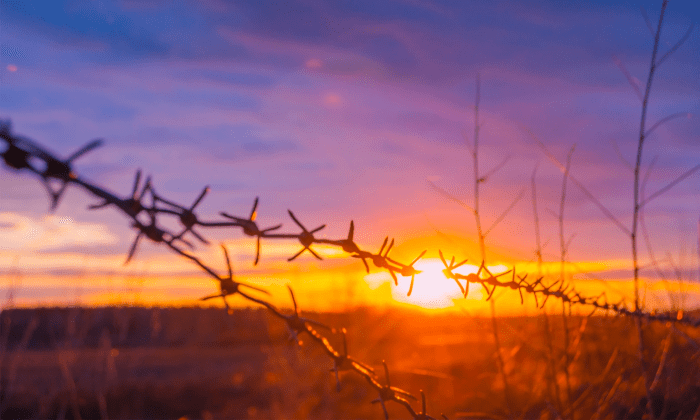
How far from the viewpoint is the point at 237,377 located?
11.5 m

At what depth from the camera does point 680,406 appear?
13.6ft

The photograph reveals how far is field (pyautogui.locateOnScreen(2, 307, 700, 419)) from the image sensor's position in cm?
395

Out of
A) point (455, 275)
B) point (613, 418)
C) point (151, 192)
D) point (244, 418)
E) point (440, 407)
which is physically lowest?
point (244, 418)

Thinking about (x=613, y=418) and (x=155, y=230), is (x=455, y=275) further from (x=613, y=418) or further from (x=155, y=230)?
(x=613, y=418)

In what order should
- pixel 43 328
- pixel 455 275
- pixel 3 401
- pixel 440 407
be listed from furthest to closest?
pixel 43 328
pixel 3 401
pixel 440 407
pixel 455 275

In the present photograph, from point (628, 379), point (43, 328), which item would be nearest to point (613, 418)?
point (628, 379)

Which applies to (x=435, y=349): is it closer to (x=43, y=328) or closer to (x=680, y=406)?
(x=680, y=406)

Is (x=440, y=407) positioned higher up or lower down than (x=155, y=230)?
lower down

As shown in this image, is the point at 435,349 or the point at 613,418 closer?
the point at 613,418

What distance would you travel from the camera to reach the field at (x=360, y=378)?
156 inches

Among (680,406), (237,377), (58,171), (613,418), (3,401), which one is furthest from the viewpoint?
(237,377)

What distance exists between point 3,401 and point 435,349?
772 cm

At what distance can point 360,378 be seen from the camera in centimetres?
955

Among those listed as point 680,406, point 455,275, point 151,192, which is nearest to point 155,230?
point 151,192
